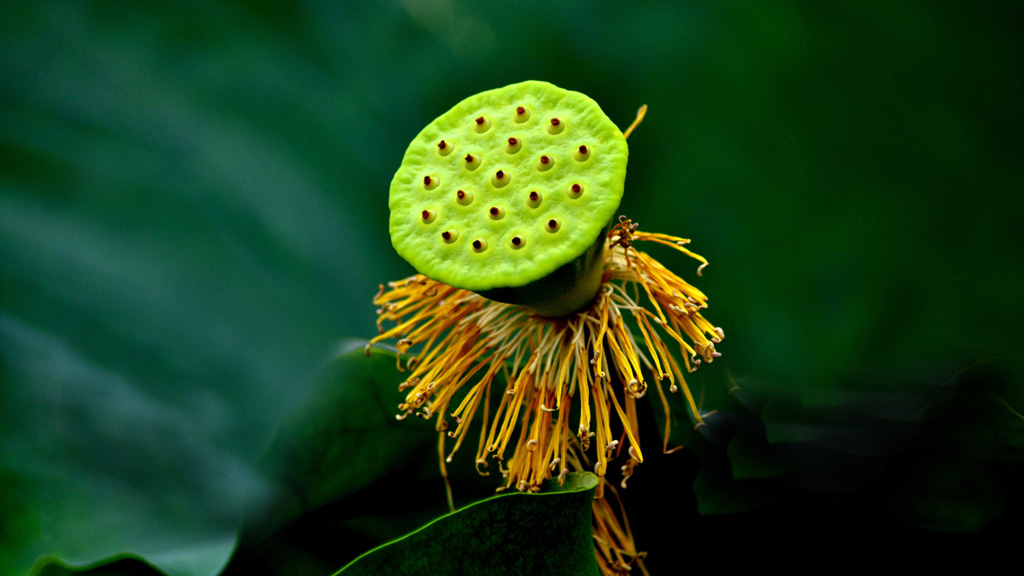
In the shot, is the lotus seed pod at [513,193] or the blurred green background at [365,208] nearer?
the lotus seed pod at [513,193]

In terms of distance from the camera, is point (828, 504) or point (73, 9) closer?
point (828, 504)

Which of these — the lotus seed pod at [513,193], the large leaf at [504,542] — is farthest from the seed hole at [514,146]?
the large leaf at [504,542]

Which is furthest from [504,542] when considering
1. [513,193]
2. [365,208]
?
[365,208]

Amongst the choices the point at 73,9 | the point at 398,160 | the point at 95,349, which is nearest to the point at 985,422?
the point at 398,160

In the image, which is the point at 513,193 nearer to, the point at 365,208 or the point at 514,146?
the point at 514,146

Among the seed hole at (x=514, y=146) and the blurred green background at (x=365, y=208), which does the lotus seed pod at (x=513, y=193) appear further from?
the blurred green background at (x=365, y=208)

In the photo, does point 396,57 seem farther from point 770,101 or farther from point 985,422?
point 985,422

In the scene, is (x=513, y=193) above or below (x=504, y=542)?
above
